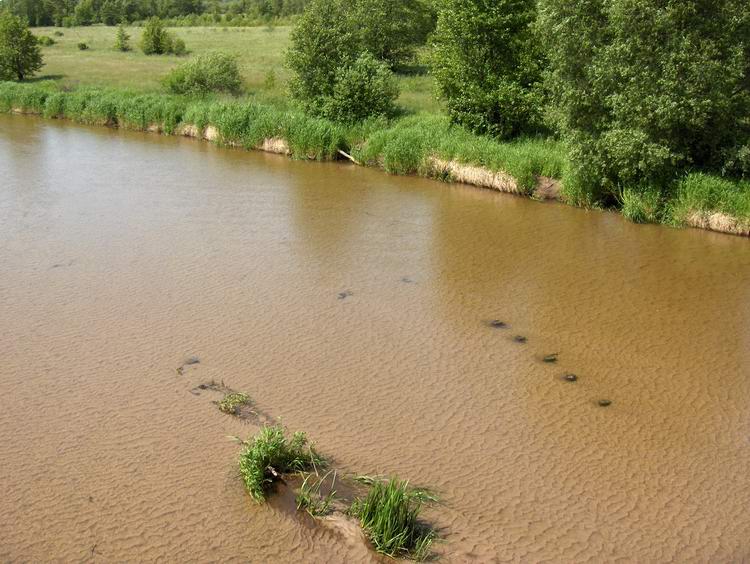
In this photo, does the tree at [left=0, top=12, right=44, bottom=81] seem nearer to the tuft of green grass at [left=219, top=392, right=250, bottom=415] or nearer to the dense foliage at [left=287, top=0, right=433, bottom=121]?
the dense foliage at [left=287, top=0, right=433, bottom=121]

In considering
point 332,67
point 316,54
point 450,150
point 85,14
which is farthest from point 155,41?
point 450,150

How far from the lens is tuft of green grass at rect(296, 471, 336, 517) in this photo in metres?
6.47

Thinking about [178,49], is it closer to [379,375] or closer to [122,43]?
[122,43]

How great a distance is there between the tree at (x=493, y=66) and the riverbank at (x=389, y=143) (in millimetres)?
753

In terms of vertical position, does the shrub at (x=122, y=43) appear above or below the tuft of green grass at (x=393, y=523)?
above

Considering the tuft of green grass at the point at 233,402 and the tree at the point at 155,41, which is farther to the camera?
the tree at the point at 155,41

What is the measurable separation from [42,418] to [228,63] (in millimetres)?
26784

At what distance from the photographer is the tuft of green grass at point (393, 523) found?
5.99 meters

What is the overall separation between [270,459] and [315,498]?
22.4 inches

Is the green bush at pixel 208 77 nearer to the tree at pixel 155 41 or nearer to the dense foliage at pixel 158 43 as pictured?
the dense foliage at pixel 158 43

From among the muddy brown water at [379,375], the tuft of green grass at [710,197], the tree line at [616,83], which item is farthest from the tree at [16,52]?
the tuft of green grass at [710,197]

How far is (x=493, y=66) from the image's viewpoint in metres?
21.7

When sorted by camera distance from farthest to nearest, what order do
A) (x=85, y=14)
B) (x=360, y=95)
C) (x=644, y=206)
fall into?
(x=85, y=14) → (x=360, y=95) → (x=644, y=206)

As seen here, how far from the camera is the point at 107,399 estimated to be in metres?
8.55
